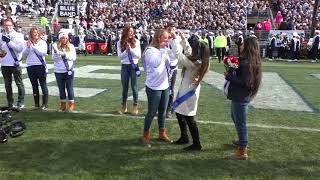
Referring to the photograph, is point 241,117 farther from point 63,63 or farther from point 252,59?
point 63,63

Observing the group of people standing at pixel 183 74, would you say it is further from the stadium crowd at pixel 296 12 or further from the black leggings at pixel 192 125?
the stadium crowd at pixel 296 12

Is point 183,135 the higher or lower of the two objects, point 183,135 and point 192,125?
the lower

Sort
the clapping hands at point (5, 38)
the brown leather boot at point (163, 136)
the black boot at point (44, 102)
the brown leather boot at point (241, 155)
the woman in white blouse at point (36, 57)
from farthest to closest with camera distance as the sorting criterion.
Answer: the black boot at point (44, 102) → the woman in white blouse at point (36, 57) → the clapping hands at point (5, 38) → the brown leather boot at point (163, 136) → the brown leather boot at point (241, 155)

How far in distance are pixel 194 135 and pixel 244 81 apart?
A: 1.25 meters

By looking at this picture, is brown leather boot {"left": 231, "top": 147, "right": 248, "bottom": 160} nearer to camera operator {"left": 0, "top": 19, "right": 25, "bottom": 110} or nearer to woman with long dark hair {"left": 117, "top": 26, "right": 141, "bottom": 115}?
woman with long dark hair {"left": 117, "top": 26, "right": 141, "bottom": 115}

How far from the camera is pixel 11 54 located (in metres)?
9.29

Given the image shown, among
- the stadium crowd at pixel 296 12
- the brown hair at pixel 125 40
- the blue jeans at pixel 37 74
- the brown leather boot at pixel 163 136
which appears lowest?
the brown leather boot at pixel 163 136

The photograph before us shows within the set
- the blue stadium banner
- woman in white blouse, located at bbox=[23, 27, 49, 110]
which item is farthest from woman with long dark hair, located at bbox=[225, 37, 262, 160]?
the blue stadium banner

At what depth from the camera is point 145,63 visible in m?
7.15

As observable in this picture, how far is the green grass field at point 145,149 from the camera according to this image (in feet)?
20.3

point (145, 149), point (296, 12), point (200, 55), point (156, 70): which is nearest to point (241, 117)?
point (200, 55)

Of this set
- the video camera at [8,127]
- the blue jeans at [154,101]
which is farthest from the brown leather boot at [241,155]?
the video camera at [8,127]

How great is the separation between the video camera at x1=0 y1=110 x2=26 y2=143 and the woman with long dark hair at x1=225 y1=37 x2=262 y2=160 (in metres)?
3.27

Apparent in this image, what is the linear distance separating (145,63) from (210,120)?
2514 millimetres
